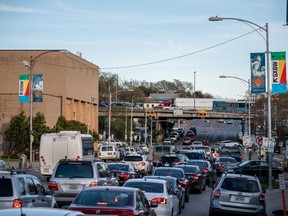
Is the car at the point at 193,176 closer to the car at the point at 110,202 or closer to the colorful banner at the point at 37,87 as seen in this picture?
the car at the point at 110,202

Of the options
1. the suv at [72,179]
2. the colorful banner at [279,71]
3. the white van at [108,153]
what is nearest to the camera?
the suv at [72,179]

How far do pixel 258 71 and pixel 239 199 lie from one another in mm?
13009

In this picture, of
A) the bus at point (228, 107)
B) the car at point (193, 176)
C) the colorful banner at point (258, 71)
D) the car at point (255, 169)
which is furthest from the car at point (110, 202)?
the bus at point (228, 107)

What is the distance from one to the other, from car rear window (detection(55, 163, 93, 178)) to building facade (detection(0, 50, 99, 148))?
50763 mm

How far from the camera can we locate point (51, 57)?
77875 millimetres

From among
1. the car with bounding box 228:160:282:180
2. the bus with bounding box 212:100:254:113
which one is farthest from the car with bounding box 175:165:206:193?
the bus with bounding box 212:100:254:113

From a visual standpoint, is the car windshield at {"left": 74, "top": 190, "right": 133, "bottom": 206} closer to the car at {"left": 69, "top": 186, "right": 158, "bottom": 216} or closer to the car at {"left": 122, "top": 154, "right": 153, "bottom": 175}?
the car at {"left": 69, "top": 186, "right": 158, "bottom": 216}

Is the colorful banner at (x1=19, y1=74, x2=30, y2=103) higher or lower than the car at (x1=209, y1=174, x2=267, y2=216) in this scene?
higher

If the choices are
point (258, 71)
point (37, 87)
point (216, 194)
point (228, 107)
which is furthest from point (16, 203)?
point (228, 107)

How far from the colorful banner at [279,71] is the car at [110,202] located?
57.6 ft

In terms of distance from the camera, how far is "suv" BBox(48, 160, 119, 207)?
67.7ft

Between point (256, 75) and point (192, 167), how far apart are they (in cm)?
543

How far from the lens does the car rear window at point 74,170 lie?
21.3 meters

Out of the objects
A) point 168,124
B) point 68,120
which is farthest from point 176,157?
point 168,124
